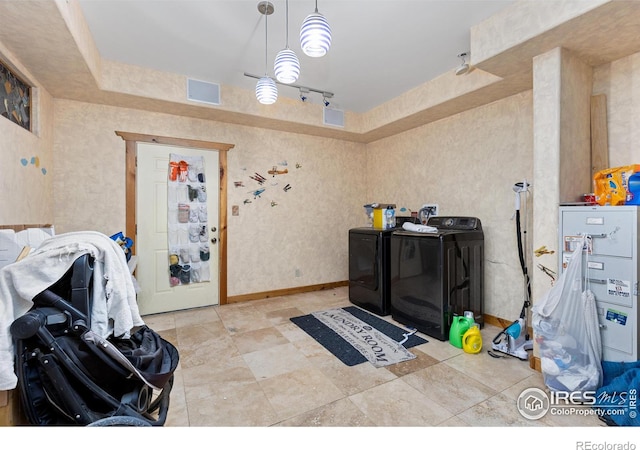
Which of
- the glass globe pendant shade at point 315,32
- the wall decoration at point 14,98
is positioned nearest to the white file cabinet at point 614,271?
the glass globe pendant shade at point 315,32

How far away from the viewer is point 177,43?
2748 mm

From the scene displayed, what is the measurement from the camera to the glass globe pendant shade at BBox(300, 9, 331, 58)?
1713 mm

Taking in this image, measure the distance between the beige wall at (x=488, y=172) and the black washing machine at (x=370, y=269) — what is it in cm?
95

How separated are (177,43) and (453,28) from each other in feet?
8.17

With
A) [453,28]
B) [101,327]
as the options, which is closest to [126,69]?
[101,327]

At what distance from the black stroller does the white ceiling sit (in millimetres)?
2152

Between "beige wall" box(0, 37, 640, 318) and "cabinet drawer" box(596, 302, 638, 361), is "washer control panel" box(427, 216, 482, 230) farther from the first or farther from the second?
"cabinet drawer" box(596, 302, 638, 361)

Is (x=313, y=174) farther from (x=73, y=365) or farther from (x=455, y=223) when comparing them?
(x=73, y=365)

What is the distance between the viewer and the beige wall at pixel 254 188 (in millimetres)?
3307

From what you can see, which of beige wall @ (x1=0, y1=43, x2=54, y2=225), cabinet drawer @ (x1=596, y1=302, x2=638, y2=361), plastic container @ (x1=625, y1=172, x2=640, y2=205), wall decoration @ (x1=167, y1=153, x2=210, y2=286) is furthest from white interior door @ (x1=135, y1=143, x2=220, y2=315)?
plastic container @ (x1=625, y1=172, x2=640, y2=205)

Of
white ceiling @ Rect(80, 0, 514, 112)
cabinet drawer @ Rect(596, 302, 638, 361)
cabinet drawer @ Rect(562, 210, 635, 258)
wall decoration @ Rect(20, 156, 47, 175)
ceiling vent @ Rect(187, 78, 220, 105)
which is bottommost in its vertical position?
cabinet drawer @ Rect(596, 302, 638, 361)

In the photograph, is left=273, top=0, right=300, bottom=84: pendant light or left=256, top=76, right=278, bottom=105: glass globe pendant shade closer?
left=273, top=0, right=300, bottom=84: pendant light

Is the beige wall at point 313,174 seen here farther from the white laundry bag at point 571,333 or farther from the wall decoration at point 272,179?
the white laundry bag at point 571,333
